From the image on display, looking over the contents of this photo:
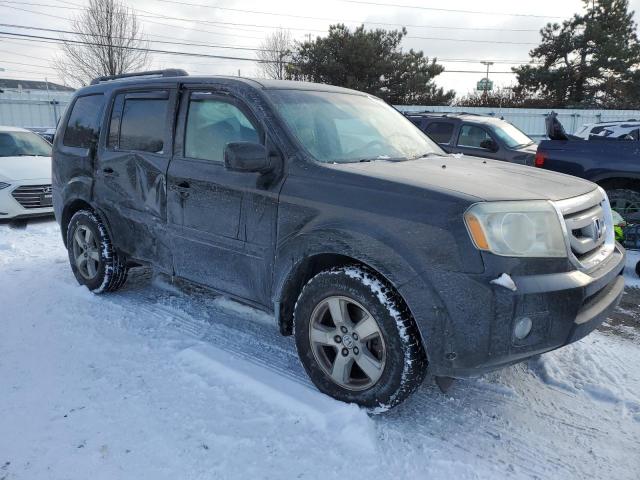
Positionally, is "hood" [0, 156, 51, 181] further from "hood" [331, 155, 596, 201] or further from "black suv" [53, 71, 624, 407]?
"hood" [331, 155, 596, 201]

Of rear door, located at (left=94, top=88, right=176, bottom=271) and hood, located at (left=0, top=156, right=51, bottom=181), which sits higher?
rear door, located at (left=94, top=88, right=176, bottom=271)

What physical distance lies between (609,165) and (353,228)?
17.9ft

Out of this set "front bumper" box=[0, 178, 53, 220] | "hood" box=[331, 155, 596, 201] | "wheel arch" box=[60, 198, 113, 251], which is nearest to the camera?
"hood" box=[331, 155, 596, 201]

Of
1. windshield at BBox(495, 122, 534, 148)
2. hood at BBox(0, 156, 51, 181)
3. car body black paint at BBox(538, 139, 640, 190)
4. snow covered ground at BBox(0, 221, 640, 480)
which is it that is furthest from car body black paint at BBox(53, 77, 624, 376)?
windshield at BBox(495, 122, 534, 148)

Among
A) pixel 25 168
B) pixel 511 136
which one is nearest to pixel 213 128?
pixel 25 168

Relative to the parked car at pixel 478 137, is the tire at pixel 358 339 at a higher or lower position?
lower

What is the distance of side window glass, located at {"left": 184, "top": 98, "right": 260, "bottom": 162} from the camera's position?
3396mm

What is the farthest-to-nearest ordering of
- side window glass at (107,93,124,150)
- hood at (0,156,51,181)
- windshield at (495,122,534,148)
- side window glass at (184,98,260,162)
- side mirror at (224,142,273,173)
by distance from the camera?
1. windshield at (495,122,534,148)
2. hood at (0,156,51,181)
3. side window glass at (107,93,124,150)
4. side window glass at (184,98,260,162)
5. side mirror at (224,142,273,173)

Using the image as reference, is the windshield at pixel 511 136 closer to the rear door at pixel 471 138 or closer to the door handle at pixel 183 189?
the rear door at pixel 471 138

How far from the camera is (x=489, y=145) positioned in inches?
363

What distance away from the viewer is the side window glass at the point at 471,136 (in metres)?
9.57

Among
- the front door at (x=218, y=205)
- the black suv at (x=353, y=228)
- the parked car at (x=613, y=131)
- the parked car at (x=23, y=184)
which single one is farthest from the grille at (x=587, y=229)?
the parked car at (x=23, y=184)

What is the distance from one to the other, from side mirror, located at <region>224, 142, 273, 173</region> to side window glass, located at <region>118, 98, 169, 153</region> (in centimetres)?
113

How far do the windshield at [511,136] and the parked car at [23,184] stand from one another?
7.91 metres
